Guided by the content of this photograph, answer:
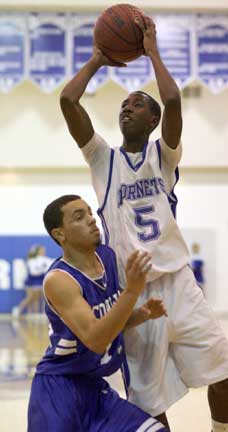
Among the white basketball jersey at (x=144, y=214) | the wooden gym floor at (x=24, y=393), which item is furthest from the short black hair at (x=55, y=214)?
the wooden gym floor at (x=24, y=393)

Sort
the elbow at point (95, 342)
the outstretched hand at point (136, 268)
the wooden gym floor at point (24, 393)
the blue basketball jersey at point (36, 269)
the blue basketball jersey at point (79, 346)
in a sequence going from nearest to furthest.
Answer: the outstretched hand at point (136, 268) < the elbow at point (95, 342) < the blue basketball jersey at point (79, 346) < the wooden gym floor at point (24, 393) < the blue basketball jersey at point (36, 269)

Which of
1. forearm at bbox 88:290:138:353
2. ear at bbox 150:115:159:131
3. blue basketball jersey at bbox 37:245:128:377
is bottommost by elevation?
blue basketball jersey at bbox 37:245:128:377

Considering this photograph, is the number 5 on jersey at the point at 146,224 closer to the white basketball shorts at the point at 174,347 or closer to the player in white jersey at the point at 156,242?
the player in white jersey at the point at 156,242

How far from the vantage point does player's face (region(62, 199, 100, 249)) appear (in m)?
2.33

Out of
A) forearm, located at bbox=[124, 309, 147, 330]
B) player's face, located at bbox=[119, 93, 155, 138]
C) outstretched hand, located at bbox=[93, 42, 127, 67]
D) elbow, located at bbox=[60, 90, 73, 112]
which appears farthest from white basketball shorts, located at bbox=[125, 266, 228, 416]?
outstretched hand, located at bbox=[93, 42, 127, 67]

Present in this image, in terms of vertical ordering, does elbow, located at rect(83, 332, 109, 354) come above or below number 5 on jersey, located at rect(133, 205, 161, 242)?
below

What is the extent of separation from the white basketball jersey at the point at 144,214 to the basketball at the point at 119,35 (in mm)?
388

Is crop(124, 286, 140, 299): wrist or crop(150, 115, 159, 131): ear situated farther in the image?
crop(150, 115, 159, 131): ear

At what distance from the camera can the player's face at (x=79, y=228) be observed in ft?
7.65

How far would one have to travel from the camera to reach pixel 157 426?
89.5 inches

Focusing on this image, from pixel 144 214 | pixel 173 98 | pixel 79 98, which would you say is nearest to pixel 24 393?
pixel 144 214

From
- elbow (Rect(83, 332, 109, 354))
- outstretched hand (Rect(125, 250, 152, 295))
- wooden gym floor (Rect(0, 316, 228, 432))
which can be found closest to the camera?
outstretched hand (Rect(125, 250, 152, 295))

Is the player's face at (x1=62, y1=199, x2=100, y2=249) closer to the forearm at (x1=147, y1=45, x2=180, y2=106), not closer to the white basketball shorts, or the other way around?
the white basketball shorts

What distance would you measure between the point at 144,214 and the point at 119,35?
2.37 feet
